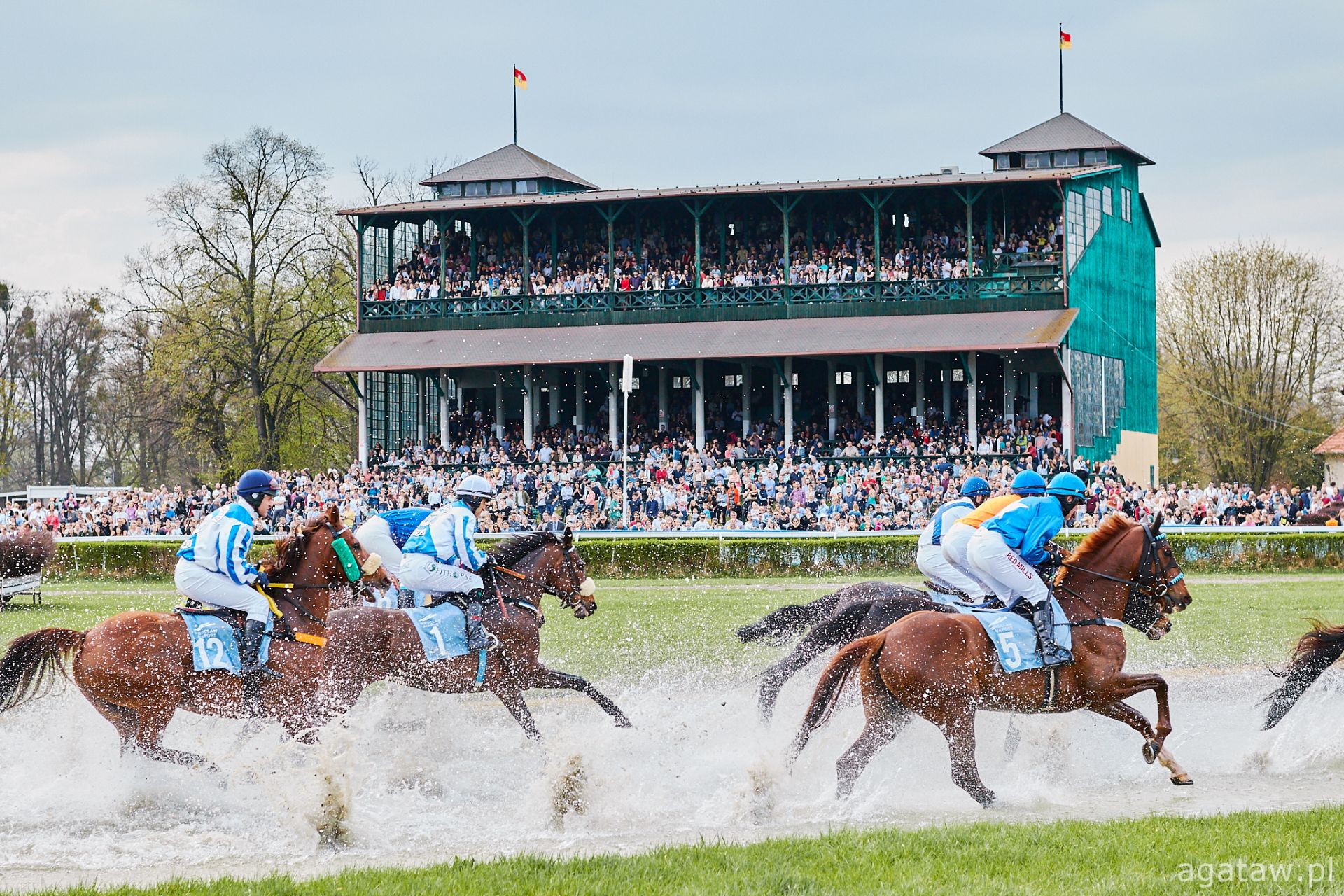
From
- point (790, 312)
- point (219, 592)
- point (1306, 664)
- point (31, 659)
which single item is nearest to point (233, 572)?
point (219, 592)

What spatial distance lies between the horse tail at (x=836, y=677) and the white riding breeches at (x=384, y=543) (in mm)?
3748

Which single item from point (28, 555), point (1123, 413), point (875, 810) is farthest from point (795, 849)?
point (1123, 413)

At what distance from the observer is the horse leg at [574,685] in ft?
33.6

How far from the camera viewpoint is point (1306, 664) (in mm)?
10070

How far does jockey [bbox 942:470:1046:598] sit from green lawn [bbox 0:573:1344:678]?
299 centimetres

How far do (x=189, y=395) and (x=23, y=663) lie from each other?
38.9 m

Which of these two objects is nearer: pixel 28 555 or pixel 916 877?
pixel 916 877

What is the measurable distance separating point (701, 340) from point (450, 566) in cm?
2659

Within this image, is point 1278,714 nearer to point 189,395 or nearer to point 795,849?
point 795,849

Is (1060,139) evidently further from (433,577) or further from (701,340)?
(433,577)

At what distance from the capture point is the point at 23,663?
9094 mm

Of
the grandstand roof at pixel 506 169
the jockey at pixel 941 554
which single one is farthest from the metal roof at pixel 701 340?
the jockey at pixel 941 554

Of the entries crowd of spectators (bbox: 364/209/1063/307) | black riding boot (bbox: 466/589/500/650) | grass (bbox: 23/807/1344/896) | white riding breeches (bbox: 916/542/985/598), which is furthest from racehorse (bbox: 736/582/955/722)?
crowd of spectators (bbox: 364/209/1063/307)

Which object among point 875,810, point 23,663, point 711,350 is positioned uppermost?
point 711,350
